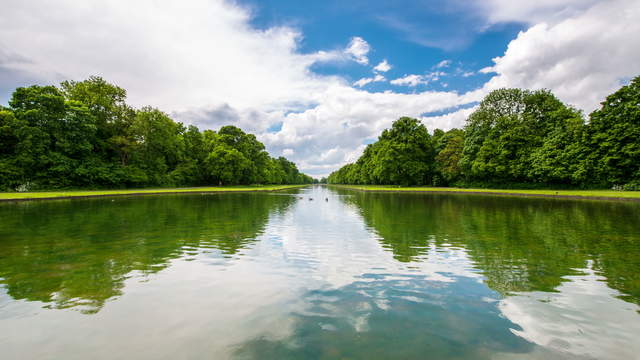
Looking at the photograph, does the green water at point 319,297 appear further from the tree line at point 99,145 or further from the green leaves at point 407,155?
the green leaves at point 407,155

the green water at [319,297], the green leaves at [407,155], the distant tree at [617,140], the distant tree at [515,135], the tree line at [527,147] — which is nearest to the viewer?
the green water at [319,297]

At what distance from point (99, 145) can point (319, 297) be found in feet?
237

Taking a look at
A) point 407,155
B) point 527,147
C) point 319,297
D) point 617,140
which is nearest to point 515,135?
point 527,147

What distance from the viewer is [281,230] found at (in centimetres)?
1527

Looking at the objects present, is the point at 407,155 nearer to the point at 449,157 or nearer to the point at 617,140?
the point at 449,157

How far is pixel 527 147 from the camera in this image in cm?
5859

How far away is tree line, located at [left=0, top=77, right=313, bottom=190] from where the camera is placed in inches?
1855

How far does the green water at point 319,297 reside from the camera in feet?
15.1

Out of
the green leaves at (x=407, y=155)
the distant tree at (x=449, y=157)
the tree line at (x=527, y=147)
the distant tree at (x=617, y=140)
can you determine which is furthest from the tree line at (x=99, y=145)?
the distant tree at (x=617, y=140)

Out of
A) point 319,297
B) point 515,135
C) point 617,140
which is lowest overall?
point 319,297

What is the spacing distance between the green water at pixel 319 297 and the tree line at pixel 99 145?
4724cm

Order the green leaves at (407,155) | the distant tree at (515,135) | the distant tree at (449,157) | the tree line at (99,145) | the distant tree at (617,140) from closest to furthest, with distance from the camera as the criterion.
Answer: the distant tree at (617,140) < the tree line at (99,145) < the distant tree at (515,135) < the distant tree at (449,157) < the green leaves at (407,155)

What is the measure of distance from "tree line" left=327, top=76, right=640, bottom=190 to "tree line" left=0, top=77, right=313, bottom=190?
1798 inches

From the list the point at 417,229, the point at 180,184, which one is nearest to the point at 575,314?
the point at 417,229
